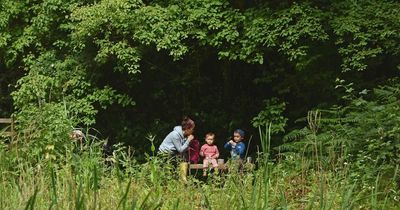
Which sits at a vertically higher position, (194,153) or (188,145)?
(188,145)

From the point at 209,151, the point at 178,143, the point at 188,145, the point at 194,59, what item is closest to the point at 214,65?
the point at 194,59

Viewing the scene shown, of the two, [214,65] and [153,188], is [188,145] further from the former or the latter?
[153,188]

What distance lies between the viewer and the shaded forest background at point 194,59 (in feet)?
36.8

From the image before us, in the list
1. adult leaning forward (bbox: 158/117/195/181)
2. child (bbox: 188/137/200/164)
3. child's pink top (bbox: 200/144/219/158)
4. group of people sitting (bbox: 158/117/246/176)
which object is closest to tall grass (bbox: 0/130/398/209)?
group of people sitting (bbox: 158/117/246/176)

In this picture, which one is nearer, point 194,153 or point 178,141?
point 178,141

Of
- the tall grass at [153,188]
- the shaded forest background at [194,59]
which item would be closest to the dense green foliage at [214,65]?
the shaded forest background at [194,59]

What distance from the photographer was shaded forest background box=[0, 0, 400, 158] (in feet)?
36.8

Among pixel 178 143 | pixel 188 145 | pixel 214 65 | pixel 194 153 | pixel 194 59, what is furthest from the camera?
pixel 214 65

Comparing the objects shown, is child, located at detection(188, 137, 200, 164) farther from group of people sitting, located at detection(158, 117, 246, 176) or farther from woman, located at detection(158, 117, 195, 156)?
woman, located at detection(158, 117, 195, 156)

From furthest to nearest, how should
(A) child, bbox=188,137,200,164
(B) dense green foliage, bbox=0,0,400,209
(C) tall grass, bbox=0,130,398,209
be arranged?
(B) dense green foliage, bbox=0,0,400,209, (A) child, bbox=188,137,200,164, (C) tall grass, bbox=0,130,398,209

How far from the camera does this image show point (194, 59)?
14.5 m

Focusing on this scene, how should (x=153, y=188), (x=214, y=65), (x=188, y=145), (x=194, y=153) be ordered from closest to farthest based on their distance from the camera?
(x=153, y=188) → (x=188, y=145) → (x=194, y=153) → (x=214, y=65)

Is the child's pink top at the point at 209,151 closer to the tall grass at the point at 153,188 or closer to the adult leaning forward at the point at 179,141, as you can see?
the adult leaning forward at the point at 179,141

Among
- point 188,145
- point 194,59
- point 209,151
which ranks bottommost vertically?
point 209,151
